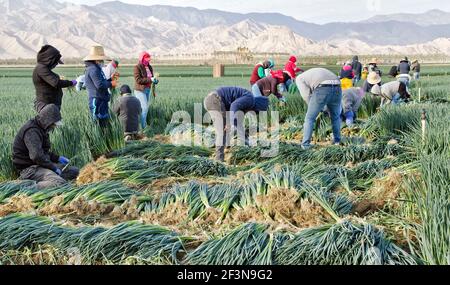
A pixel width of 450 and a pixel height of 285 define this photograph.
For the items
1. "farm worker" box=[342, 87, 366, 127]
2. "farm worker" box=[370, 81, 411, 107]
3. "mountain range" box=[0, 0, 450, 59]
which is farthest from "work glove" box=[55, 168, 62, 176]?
"mountain range" box=[0, 0, 450, 59]

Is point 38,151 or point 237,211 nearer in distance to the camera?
point 237,211

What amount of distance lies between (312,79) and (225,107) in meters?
1.23

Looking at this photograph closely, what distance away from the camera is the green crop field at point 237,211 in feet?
9.31

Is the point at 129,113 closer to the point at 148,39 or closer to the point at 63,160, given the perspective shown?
the point at 63,160

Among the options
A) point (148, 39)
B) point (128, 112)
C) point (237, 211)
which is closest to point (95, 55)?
point (128, 112)

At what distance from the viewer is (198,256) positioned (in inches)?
113

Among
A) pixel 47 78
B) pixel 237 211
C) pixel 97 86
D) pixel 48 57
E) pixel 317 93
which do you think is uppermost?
pixel 48 57

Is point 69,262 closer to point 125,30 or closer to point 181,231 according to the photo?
point 181,231

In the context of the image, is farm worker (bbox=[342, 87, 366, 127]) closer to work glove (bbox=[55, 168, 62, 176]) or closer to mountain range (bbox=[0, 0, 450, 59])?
work glove (bbox=[55, 168, 62, 176])

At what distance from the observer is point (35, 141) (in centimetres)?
464

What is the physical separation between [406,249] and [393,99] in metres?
6.91

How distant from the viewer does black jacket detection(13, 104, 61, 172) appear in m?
4.64
